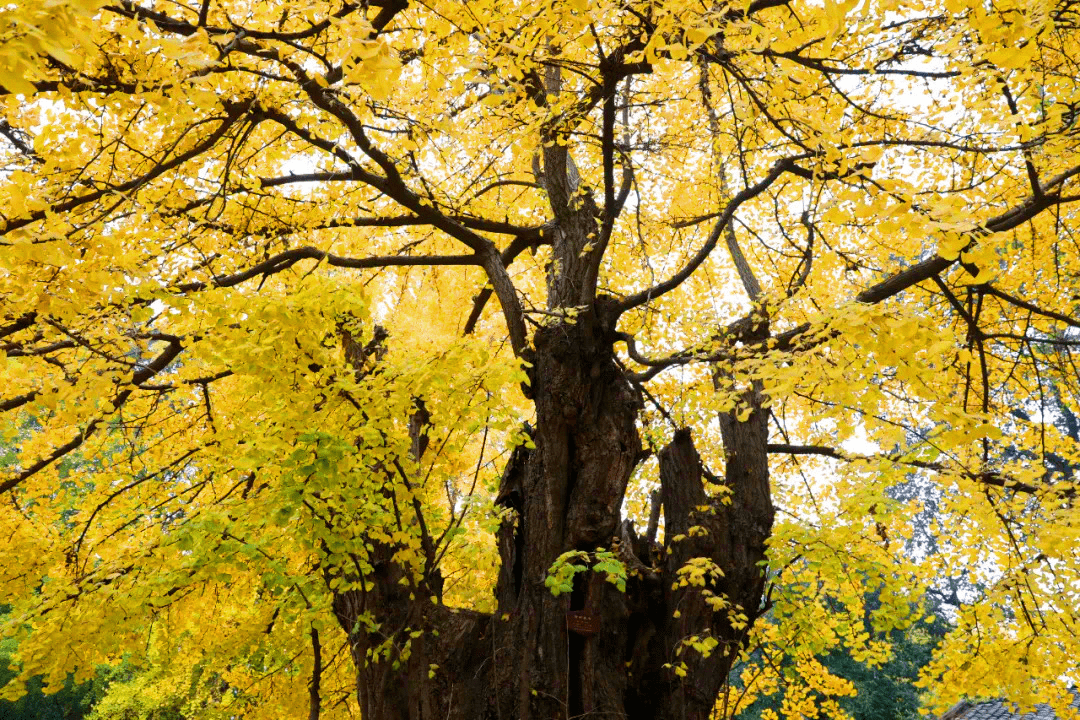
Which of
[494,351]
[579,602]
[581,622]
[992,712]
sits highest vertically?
[494,351]

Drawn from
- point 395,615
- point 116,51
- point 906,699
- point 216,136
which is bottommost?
point 906,699

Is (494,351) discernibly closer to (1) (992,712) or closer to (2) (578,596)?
(2) (578,596)

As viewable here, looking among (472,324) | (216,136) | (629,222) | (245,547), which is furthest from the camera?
(629,222)

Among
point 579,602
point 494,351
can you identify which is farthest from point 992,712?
point 494,351

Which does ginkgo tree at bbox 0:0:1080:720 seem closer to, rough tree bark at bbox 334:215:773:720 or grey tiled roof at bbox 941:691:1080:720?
rough tree bark at bbox 334:215:773:720

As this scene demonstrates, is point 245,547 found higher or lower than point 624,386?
lower

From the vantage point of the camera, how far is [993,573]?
995 cm

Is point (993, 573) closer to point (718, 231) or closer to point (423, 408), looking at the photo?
point (718, 231)

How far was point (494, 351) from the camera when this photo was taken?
5105mm

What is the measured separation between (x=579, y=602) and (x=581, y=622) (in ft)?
0.55

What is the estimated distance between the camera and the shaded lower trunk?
161 inches

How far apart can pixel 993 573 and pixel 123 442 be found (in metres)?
11.2

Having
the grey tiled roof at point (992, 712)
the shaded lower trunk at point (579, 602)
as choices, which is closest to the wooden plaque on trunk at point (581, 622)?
the shaded lower trunk at point (579, 602)

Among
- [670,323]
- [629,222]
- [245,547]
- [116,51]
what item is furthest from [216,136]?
Result: [670,323]
